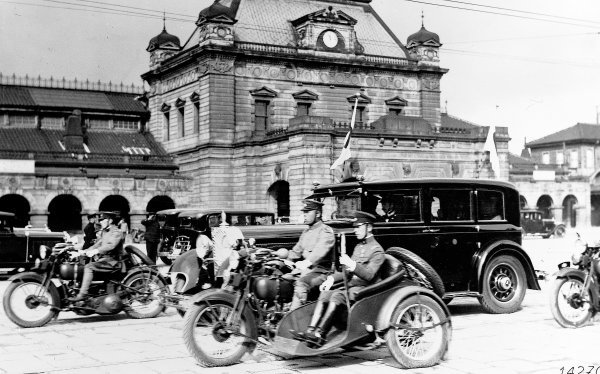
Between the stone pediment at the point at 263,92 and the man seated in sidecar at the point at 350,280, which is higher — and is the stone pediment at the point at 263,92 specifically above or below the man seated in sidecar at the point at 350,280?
above

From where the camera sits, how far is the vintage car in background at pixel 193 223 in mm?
18922

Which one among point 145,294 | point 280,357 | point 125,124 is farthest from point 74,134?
point 280,357

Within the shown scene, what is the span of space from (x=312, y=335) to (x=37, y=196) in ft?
108

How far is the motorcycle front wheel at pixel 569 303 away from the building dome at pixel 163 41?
134ft

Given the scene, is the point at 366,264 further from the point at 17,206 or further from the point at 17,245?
the point at 17,206

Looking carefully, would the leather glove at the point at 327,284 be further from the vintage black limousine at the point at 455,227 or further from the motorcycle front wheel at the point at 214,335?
the vintage black limousine at the point at 455,227

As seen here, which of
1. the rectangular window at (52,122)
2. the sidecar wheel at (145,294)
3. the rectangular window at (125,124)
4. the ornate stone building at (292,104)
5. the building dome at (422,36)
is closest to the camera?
the sidecar wheel at (145,294)

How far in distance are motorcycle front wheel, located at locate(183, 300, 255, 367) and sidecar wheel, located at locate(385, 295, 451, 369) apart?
167 cm

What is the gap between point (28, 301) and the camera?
11406 millimetres

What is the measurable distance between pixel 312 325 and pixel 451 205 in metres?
4.87

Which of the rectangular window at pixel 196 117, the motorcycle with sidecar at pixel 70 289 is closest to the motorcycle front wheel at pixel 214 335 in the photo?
the motorcycle with sidecar at pixel 70 289

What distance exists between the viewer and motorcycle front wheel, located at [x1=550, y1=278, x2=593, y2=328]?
10172 mm

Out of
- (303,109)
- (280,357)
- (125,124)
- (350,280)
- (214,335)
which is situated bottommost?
(280,357)

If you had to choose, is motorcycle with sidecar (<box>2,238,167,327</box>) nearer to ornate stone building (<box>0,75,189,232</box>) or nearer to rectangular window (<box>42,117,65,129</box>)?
ornate stone building (<box>0,75,189,232</box>)
